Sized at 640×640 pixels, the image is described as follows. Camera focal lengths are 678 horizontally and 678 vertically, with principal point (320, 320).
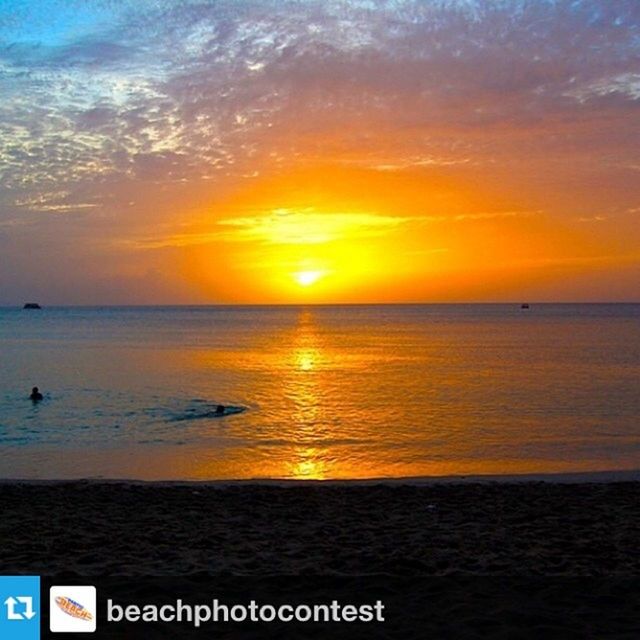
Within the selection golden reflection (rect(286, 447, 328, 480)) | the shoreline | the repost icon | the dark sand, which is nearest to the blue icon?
the repost icon

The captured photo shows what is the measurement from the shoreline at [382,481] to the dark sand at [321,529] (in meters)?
0.33

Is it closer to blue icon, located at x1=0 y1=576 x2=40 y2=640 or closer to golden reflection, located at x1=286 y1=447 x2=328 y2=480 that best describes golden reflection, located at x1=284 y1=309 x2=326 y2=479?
golden reflection, located at x1=286 y1=447 x2=328 y2=480

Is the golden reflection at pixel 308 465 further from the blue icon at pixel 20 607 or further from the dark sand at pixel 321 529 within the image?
the blue icon at pixel 20 607

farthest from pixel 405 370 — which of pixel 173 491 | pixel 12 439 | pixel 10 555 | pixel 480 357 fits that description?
pixel 10 555

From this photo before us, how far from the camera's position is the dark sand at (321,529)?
9203 millimetres

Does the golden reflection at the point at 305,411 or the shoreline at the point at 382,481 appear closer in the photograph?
the shoreline at the point at 382,481

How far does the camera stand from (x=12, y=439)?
23172mm

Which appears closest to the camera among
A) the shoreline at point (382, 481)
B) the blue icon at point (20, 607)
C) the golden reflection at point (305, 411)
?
the blue icon at point (20, 607)

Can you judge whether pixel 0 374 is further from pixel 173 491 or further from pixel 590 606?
pixel 590 606

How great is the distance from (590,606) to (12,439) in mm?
20580

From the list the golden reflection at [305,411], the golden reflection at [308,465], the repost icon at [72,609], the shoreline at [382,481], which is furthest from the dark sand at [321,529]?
the golden reflection at [305,411]

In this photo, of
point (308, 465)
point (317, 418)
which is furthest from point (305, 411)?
point (308, 465)

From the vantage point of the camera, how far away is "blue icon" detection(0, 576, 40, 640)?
730 cm

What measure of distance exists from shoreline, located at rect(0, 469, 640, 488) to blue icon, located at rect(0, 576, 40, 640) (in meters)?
7.27
